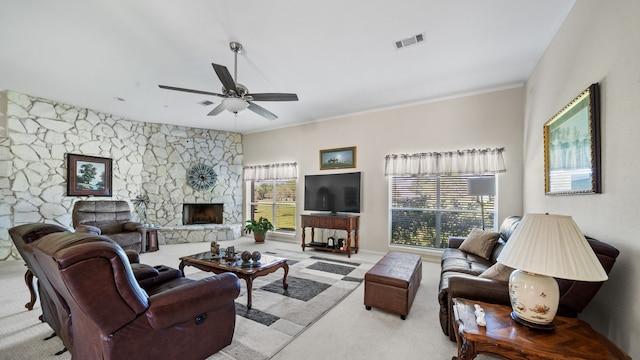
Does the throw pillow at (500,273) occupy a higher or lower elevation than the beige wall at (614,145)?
lower

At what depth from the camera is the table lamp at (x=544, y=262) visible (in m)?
1.28

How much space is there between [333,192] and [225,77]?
3421 mm

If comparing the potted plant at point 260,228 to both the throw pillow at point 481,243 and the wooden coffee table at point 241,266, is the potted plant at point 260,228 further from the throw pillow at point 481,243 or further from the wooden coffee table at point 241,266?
the throw pillow at point 481,243

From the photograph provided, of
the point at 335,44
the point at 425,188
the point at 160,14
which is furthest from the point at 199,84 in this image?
the point at 425,188

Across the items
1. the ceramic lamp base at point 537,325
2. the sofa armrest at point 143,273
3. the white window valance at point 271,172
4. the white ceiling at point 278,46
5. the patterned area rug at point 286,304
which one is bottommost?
the patterned area rug at point 286,304

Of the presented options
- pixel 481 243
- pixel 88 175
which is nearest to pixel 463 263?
pixel 481 243

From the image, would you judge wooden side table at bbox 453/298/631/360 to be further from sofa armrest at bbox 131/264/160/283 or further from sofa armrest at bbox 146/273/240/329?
sofa armrest at bbox 131/264/160/283

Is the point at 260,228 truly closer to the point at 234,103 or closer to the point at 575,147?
the point at 234,103

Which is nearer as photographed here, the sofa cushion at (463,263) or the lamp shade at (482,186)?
the sofa cushion at (463,263)

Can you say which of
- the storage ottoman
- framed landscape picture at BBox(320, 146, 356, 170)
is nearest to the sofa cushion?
the storage ottoman

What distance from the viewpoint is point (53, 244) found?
4.34 feet

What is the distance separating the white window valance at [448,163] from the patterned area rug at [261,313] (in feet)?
6.86

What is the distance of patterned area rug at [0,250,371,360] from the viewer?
2.01 metres

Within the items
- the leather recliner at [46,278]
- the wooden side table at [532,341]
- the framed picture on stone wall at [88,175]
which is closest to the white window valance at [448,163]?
the wooden side table at [532,341]
